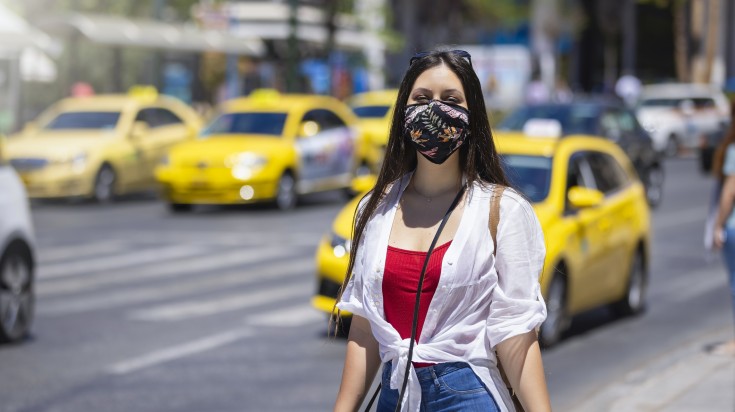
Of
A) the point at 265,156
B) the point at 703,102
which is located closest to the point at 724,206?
the point at 265,156

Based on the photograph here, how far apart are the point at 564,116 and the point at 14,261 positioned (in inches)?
489

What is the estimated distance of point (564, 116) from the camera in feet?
69.1

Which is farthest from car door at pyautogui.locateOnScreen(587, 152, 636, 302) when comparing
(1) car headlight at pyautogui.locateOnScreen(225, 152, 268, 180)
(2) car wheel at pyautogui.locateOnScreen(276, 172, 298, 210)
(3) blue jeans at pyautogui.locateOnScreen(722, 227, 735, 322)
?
(2) car wheel at pyautogui.locateOnScreen(276, 172, 298, 210)

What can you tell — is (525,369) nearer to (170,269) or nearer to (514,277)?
(514,277)

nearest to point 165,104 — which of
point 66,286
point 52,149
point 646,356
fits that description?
point 52,149

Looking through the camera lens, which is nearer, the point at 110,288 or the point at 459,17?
the point at 110,288

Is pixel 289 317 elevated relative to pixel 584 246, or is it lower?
lower

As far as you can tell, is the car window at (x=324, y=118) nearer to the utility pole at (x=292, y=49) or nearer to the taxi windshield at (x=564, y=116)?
A: the taxi windshield at (x=564, y=116)

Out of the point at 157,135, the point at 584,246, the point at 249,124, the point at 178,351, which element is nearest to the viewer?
the point at 178,351

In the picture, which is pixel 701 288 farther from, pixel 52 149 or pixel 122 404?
pixel 52 149

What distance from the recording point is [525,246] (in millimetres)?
3453

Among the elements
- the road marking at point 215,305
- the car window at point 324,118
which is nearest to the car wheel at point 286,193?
the car window at point 324,118

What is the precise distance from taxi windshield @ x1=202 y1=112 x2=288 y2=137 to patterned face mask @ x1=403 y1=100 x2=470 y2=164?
59.7 ft

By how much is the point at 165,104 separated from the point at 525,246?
21501 millimetres
